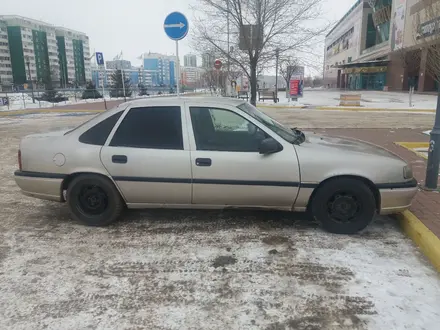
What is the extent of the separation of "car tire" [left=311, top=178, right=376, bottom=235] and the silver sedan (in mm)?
11

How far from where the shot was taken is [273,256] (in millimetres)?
3537

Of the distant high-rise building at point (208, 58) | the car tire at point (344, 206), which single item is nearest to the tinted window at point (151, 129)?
the car tire at point (344, 206)

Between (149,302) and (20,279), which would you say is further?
(20,279)

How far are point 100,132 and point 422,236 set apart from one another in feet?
12.2

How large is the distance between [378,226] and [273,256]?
157 centimetres

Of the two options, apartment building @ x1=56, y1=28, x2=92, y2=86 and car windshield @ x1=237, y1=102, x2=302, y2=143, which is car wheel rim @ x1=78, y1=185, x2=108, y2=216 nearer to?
car windshield @ x1=237, y1=102, x2=302, y2=143

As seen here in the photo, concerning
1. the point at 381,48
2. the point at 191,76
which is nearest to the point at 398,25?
the point at 381,48

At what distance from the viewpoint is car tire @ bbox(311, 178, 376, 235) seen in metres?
3.85

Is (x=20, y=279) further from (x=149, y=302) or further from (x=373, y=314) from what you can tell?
(x=373, y=314)

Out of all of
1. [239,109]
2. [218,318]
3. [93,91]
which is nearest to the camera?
[218,318]

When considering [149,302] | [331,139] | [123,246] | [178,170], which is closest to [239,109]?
[178,170]

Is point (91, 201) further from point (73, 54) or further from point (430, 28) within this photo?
point (73, 54)

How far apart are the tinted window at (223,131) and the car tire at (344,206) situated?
896mm

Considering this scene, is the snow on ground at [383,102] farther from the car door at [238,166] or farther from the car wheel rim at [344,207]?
the car door at [238,166]
